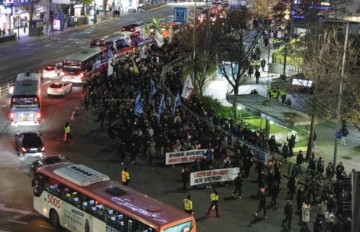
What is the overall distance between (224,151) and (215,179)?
4595 mm

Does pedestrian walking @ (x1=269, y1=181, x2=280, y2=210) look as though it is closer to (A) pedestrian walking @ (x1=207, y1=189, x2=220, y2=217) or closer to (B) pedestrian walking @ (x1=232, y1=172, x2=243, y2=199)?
(B) pedestrian walking @ (x1=232, y1=172, x2=243, y2=199)

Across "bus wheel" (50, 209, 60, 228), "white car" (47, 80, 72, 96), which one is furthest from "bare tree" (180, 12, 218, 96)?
"bus wheel" (50, 209, 60, 228)

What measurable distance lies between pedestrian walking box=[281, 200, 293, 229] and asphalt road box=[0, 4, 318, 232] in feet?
1.03

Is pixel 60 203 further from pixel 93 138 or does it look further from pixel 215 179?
pixel 93 138

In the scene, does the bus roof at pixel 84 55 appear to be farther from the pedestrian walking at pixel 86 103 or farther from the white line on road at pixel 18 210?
the white line on road at pixel 18 210

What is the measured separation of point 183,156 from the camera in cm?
2648

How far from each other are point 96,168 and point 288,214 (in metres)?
10.4

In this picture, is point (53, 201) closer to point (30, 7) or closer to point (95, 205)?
point (95, 205)

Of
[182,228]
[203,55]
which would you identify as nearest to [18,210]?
[182,228]

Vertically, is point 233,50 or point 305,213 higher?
point 233,50

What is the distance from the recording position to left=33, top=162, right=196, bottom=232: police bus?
16.6 metres

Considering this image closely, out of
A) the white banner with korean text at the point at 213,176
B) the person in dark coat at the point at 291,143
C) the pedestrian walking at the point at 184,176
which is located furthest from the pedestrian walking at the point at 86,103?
the white banner with korean text at the point at 213,176

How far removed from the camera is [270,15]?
84.2 metres

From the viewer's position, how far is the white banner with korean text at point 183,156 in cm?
2642
